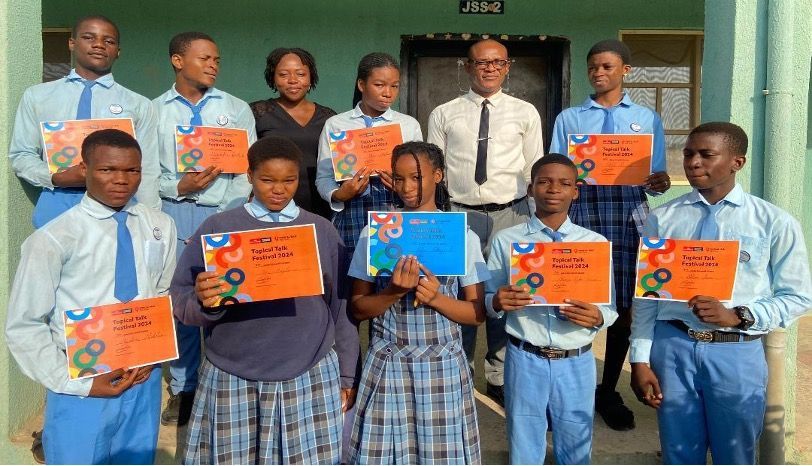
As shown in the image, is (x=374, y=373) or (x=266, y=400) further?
(x=374, y=373)

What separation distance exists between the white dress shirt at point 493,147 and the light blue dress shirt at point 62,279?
167cm

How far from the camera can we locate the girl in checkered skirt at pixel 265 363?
2.33m

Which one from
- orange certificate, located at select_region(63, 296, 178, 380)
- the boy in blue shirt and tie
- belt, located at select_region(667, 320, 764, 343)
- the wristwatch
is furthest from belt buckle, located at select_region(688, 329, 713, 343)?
the boy in blue shirt and tie

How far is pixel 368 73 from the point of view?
11.1 feet

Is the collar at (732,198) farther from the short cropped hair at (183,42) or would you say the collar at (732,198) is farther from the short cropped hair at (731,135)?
the short cropped hair at (183,42)

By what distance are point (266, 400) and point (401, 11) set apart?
463 cm

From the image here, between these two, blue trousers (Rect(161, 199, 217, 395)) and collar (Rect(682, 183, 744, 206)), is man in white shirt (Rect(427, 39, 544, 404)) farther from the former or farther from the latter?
blue trousers (Rect(161, 199, 217, 395))

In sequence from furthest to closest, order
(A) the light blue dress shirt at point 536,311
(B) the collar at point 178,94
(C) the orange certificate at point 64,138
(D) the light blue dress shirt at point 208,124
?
(B) the collar at point 178,94 < (D) the light blue dress shirt at point 208,124 < (C) the orange certificate at point 64,138 < (A) the light blue dress shirt at point 536,311

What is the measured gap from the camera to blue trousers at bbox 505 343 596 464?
102 inches

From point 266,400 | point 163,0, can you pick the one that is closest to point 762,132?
point 266,400

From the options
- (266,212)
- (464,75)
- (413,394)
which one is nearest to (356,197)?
(266,212)

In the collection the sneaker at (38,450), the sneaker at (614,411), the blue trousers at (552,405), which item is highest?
the blue trousers at (552,405)

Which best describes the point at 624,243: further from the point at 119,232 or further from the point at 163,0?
the point at 163,0

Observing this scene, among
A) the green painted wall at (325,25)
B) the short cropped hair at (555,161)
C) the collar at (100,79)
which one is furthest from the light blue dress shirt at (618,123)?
the green painted wall at (325,25)
